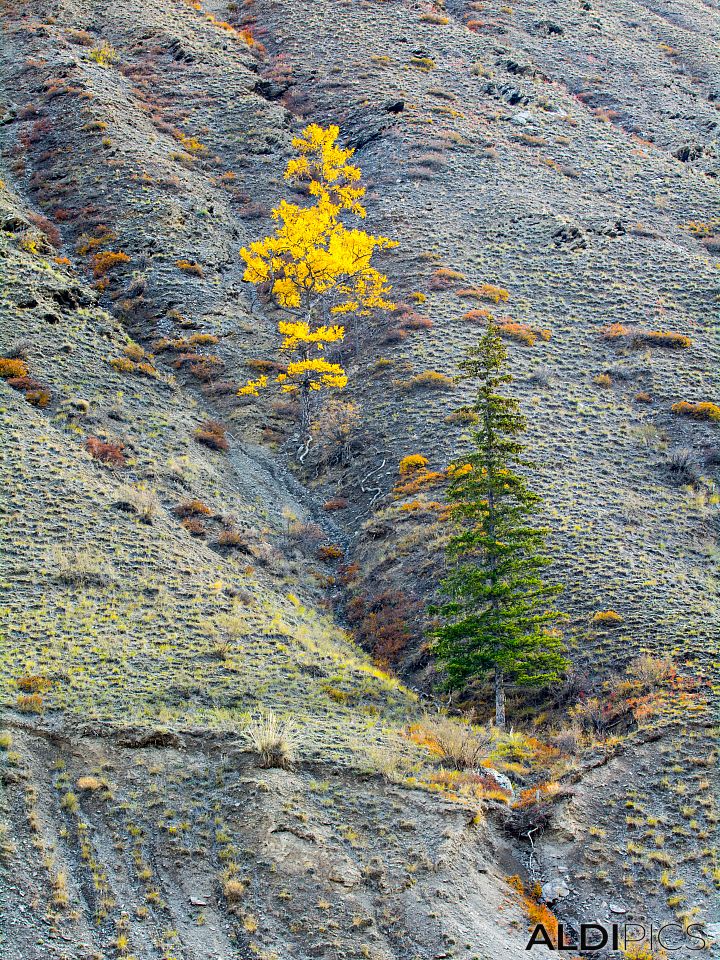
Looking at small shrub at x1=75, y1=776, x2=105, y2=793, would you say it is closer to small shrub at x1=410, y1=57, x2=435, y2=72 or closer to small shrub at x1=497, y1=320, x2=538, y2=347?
small shrub at x1=497, y1=320, x2=538, y2=347

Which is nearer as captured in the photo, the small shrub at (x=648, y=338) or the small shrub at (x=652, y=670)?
the small shrub at (x=652, y=670)

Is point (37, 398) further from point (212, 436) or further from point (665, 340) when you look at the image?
point (665, 340)

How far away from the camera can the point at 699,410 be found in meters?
32.7

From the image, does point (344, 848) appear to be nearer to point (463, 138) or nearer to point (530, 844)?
point (530, 844)

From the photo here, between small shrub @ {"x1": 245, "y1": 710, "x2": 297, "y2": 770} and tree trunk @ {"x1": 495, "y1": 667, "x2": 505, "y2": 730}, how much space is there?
5751 mm

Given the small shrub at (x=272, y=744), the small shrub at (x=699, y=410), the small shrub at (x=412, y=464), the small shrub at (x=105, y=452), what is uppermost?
Answer: the small shrub at (x=699, y=410)

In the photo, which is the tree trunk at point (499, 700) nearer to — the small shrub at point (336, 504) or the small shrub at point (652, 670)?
the small shrub at point (652, 670)

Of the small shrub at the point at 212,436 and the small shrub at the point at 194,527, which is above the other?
the small shrub at the point at 194,527

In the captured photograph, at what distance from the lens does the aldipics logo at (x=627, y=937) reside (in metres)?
14.5

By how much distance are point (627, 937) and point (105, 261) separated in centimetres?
3396

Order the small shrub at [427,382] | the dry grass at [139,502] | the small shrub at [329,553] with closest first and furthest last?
1. the dry grass at [139,502]
2. the small shrub at [329,553]
3. the small shrub at [427,382]

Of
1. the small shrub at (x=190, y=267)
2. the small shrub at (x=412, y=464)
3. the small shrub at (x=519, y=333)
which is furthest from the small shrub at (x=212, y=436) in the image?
the small shrub at (x=519, y=333)

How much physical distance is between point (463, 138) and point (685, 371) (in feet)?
75.7

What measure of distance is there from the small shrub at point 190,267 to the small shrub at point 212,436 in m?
10.2
